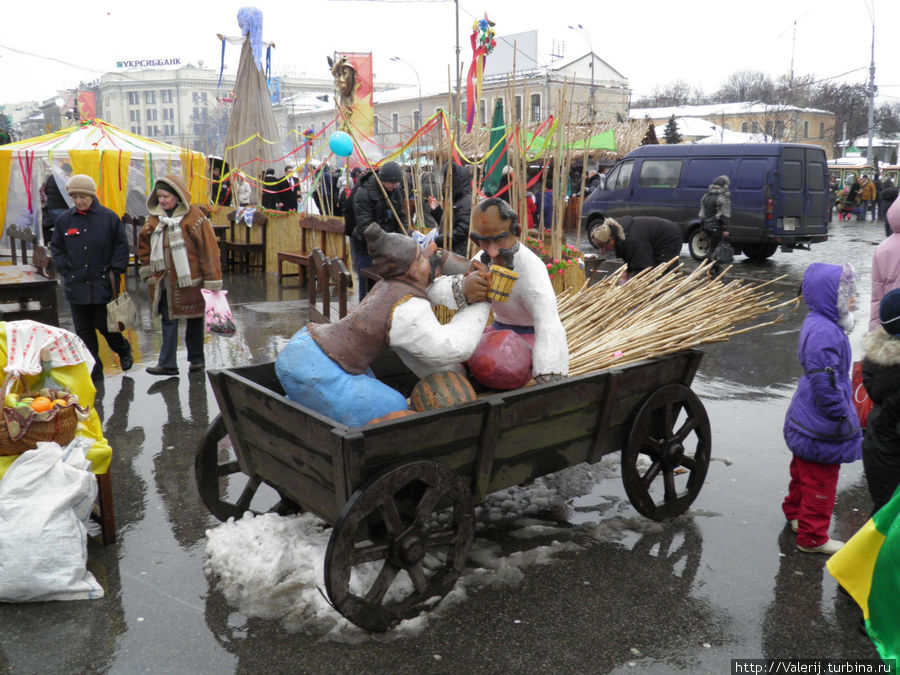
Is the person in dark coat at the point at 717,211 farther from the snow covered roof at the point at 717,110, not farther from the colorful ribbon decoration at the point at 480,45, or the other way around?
the snow covered roof at the point at 717,110

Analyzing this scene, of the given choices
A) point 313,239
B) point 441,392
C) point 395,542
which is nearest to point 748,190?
point 313,239

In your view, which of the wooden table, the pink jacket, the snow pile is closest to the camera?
the snow pile

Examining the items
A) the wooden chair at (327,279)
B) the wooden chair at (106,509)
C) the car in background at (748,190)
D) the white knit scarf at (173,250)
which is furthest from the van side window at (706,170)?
the wooden chair at (106,509)

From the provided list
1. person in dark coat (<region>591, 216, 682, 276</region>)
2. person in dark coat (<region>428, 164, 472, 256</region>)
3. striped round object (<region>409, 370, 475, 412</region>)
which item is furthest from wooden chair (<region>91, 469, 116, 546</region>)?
person in dark coat (<region>591, 216, 682, 276</region>)

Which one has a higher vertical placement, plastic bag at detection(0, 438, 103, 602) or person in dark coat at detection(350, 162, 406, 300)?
person in dark coat at detection(350, 162, 406, 300)

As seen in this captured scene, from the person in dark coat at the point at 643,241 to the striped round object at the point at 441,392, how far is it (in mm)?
5078

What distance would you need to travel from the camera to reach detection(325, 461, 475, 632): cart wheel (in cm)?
255

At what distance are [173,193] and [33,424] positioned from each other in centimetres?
334

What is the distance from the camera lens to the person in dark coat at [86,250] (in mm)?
5938

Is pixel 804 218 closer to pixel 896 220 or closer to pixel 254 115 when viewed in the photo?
pixel 896 220

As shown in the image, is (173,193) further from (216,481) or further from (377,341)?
(377,341)

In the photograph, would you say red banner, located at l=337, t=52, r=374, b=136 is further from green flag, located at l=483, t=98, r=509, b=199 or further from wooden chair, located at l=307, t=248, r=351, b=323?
wooden chair, located at l=307, t=248, r=351, b=323

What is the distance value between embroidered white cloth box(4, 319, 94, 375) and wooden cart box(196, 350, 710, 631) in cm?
78

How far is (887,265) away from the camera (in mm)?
4676
